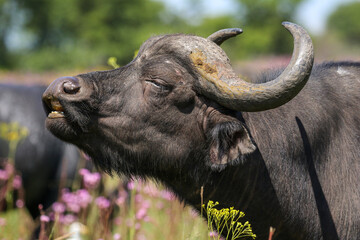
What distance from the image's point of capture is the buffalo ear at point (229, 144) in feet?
11.6

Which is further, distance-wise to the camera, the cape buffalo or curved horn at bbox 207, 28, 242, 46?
curved horn at bbox 207, 28, 242, 46

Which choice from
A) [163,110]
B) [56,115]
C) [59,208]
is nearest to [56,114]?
[56,115]

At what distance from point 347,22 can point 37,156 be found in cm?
12988

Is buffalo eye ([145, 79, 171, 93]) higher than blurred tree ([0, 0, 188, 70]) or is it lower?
lower

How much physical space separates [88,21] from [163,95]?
7416cm

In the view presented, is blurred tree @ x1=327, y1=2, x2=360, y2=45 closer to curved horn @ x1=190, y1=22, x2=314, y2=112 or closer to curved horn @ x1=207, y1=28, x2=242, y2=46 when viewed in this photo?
curved horn @ x1=207, y1=28, x2=242, y2=46

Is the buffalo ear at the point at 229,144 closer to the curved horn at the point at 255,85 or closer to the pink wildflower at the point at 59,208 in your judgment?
the curved horn at the point at 255,85

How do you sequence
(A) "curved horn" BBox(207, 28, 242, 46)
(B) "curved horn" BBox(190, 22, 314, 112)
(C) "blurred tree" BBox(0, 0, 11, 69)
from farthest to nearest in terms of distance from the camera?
1. (C) "blurred tree" BBox(0, 0, 11, 69)
2. (A) "curved horn" BBox(207, 28, 242, 46)
3. (B) "curved horn" BBox(190, 22, 314, 112)

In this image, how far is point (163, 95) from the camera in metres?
3.66

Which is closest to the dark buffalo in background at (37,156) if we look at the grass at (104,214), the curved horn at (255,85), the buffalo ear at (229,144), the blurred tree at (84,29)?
the grass at (104,214)

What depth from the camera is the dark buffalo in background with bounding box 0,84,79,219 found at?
6734 millimetres

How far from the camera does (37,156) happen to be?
679 cm

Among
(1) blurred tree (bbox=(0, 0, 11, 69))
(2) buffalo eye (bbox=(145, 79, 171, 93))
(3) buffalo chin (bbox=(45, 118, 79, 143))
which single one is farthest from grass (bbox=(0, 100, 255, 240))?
(1) blurred tree (bbox=(0, 0, 11, 69))

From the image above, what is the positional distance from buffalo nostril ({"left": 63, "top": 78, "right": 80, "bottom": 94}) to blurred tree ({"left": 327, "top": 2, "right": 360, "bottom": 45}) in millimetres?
123085
